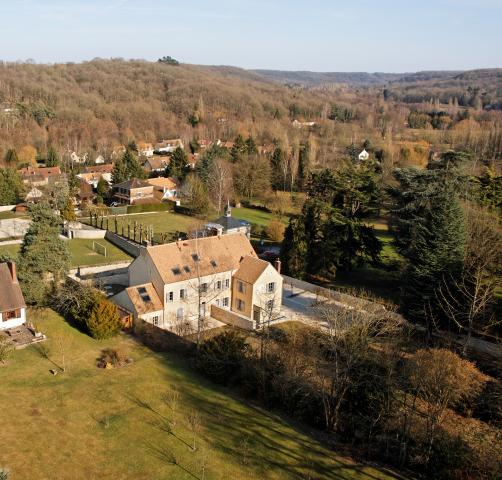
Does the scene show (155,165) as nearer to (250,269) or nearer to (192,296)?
(250,269)

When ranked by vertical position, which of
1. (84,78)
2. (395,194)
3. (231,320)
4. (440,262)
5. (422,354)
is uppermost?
(84,78)

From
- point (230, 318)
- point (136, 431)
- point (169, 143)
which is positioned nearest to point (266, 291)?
point (230, 318)

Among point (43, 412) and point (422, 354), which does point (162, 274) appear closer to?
point (43, 412)

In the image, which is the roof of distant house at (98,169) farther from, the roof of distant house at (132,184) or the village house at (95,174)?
the roof of distant house at (132,184)

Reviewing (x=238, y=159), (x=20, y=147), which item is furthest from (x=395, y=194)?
(x=20, y=147)

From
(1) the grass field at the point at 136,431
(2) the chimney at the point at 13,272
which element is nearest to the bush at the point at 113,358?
(1) the grass field at the point at 136,431

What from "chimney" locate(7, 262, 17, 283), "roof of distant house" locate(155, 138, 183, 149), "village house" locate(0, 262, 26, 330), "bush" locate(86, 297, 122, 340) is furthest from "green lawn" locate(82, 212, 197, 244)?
"roof of distant house" locate(155, 138, 183, 149)
